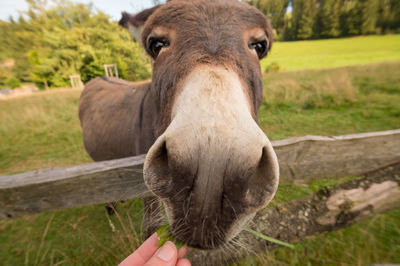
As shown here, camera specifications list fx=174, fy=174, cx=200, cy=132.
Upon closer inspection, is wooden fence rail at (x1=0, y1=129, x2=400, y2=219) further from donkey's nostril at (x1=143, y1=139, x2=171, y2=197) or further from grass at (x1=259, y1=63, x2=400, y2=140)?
grass at (x1=259, y1=63, x2=400, y2=140)

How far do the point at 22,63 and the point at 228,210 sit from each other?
1762 inches

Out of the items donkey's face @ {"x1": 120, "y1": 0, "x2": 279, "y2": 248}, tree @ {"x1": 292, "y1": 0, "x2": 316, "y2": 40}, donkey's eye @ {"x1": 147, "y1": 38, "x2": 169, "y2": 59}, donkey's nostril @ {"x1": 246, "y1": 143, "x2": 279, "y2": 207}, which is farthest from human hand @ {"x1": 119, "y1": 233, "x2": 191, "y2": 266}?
tree @ {"x1": 292, "y1": 0, "x2": 316, "y2": 40}

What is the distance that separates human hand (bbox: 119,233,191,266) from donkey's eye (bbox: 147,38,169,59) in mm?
1451

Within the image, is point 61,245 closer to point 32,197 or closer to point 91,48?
point 32,197

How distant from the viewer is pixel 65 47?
9.02m

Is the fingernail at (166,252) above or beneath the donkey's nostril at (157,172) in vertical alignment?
beneath

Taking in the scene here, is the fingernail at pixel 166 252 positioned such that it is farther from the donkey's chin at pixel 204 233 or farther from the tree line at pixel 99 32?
the tree line at pixel 99 32

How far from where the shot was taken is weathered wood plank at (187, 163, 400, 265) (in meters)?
1.50

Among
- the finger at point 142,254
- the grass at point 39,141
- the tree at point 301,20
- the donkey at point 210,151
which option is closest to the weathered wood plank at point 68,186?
the finger at point 142,254

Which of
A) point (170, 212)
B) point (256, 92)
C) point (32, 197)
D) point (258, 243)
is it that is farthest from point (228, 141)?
point (32, 197)

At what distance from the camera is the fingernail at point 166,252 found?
0.82 metres

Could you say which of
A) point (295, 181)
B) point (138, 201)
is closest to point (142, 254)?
point (295, 181)

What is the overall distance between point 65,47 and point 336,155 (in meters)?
12.0

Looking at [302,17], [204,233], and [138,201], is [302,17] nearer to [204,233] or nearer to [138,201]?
[204,233]
